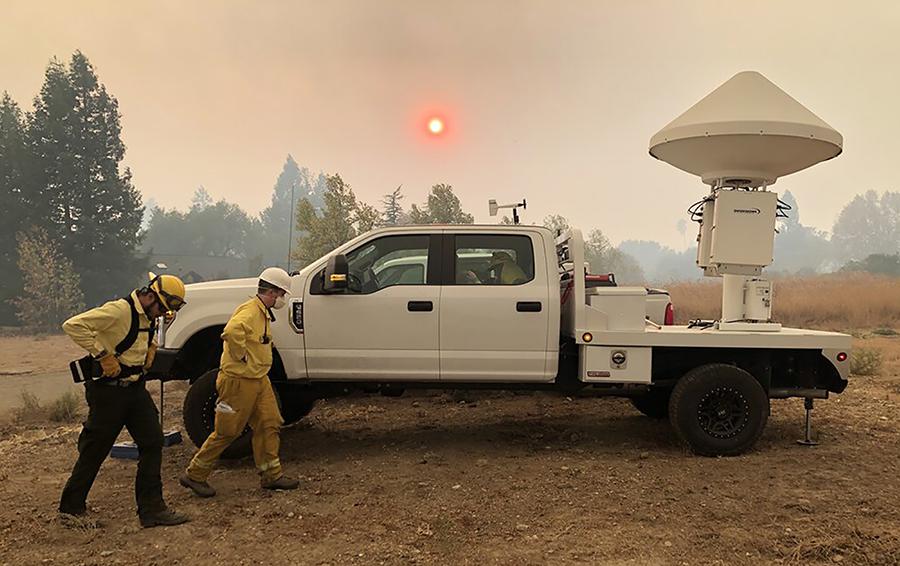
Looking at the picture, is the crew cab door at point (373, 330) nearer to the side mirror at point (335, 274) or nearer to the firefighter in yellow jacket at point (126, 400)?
the side mirror at point (335, 274)

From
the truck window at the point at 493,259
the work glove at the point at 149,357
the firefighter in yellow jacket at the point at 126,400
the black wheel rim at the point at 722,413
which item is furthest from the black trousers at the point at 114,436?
the black wheel rim at the point at 722,413

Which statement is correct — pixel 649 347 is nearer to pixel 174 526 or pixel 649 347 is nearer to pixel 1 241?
pixel 174 526

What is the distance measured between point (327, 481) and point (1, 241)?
1484 inches

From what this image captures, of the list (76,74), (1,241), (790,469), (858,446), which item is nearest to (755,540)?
(790,469)

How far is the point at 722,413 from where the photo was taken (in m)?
5.88

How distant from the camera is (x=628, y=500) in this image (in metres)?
4.77

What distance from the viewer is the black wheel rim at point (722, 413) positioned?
229 inches

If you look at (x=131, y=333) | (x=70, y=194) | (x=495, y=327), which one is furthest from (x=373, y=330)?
(x=70, y=194)

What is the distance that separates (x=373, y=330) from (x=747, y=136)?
12.5 ft

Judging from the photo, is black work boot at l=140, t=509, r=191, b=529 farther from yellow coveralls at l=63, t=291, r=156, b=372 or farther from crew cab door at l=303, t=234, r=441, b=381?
crew cab door at l=303, t=234, r=441, b=381

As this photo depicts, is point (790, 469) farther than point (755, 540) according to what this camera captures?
Yes

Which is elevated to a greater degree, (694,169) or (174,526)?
(694,169)

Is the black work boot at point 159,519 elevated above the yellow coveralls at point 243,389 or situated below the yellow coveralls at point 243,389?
below

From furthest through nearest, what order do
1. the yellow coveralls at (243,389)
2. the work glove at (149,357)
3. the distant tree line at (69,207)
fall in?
1. the distant tree line at (69,207)
2. the yellow coveralls at (243,389)
3. the work glove at (149,357)
